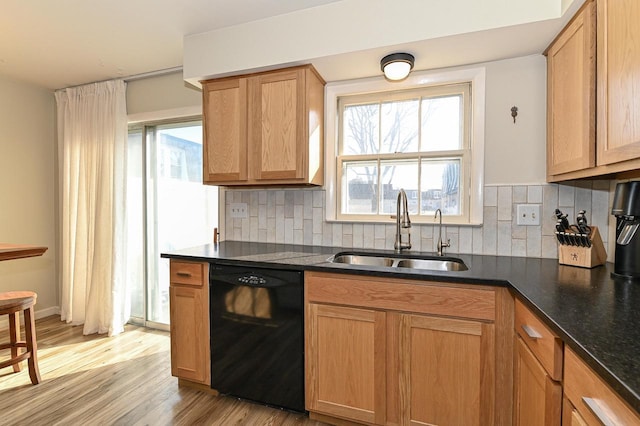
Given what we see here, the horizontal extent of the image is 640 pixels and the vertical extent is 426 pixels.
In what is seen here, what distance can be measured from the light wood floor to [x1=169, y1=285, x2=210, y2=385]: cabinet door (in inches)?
6.2

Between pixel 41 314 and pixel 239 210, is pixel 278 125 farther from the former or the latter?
pixel 41 314

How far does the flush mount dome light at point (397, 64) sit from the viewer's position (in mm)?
1938

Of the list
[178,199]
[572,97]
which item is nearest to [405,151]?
[572,97]

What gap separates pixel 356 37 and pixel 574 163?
1.36 m

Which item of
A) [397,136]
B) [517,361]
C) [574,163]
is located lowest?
[517,361]

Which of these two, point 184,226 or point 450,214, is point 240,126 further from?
point 450,214

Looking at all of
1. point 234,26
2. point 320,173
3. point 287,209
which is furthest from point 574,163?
point 234,26

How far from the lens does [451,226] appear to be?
7.14 ft

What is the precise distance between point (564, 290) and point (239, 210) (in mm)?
2247

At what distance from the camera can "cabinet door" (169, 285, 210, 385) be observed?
208cm

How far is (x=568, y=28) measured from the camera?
1.62 metres

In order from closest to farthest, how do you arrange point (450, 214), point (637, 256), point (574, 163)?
point (637, 256)
point (574, 163)
point (450, 214)

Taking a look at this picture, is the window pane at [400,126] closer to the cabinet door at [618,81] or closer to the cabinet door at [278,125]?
the cabinet door at [278,125]

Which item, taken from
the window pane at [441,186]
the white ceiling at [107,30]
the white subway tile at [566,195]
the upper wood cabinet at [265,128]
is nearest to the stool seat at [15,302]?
the upper wood cabinet at [265,128]
